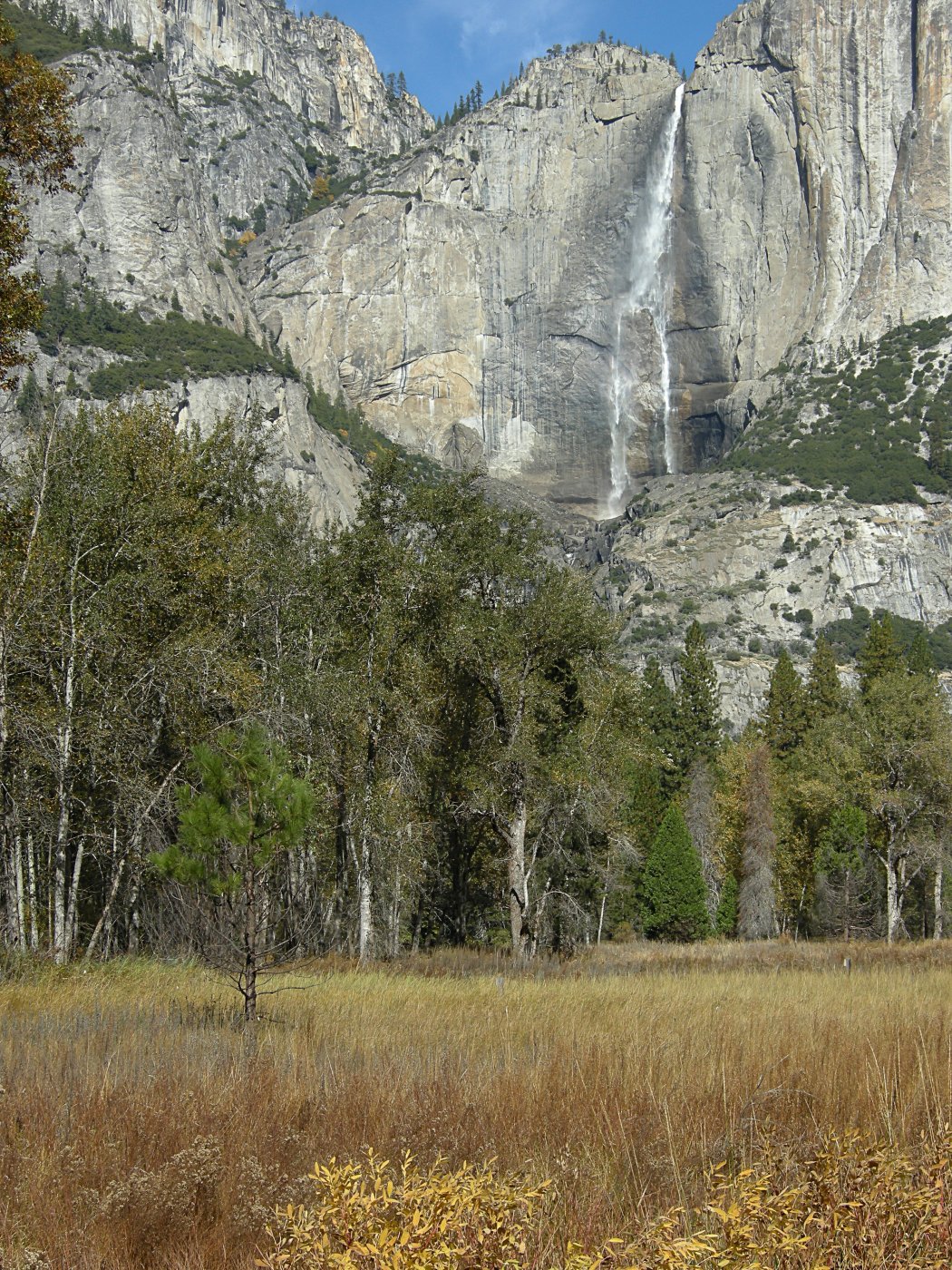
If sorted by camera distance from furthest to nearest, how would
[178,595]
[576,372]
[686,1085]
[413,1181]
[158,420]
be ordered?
[576,372]
[158,420]
[178,595]
[686,1085]
[413,1181]

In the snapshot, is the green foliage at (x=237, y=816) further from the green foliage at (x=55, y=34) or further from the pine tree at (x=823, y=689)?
the green foliage at (x=55, y=34)

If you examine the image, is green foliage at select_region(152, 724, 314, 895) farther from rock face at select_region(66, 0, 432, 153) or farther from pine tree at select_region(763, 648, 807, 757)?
rock face at select_region(66, 0, 432, 153)

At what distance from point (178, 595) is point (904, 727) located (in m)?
26.2

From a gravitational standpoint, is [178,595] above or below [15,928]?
above

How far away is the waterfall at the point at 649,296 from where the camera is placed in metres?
134

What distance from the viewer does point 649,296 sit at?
13588 cm

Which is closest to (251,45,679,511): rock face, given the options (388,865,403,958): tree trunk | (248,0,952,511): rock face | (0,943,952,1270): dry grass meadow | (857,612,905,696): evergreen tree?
(248,0,952,511): rock face

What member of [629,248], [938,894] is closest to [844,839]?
[938,894]

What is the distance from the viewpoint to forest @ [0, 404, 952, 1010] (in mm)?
12664

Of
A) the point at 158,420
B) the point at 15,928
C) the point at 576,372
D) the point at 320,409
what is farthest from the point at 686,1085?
the point at 576,372

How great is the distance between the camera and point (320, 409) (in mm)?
123250

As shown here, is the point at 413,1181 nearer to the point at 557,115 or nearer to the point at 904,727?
the point at 904,727

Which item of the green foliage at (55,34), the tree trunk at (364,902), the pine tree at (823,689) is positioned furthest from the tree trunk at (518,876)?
the green foliage at (55,34)

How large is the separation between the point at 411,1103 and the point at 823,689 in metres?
52.6
